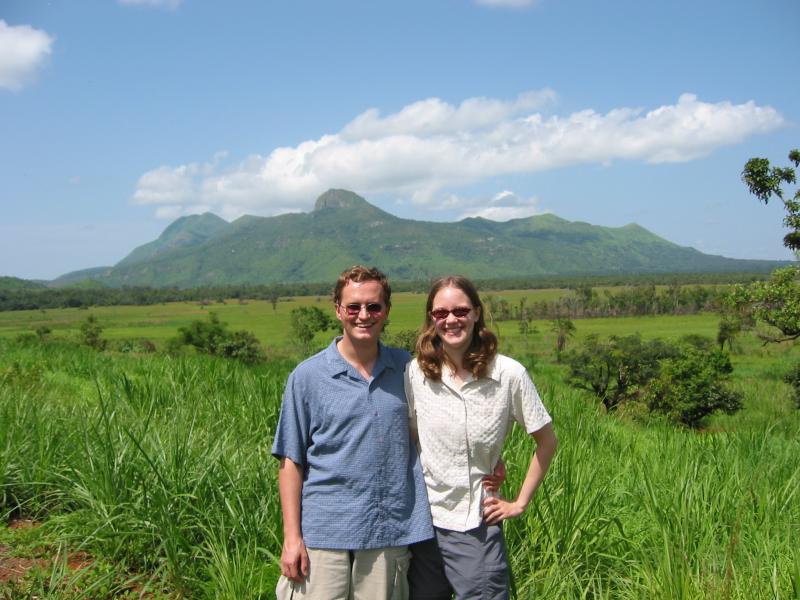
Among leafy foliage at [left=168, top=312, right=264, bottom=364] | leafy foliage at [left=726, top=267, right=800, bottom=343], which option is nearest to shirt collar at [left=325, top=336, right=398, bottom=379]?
leafy foliage at [left=726, top=267, right=800, bottom=343]

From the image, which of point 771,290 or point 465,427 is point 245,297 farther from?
point 465,427

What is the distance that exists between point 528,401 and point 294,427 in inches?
35.9

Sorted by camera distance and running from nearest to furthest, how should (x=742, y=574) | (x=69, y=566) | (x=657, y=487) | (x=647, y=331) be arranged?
(x=742, y=574) → (x=69, y=566) → (x=657, y=487) → (x=647, y=331)

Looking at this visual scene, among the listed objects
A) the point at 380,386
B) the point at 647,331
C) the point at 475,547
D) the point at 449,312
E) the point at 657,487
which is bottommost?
the point at 647,331

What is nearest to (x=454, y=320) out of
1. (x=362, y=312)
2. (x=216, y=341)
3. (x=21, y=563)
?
(x=362, y=312)

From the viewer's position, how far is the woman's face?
2525mm

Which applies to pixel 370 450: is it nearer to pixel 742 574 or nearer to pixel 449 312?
pixel 449 312

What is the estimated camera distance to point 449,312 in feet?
8.32

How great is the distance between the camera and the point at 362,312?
8.07ft

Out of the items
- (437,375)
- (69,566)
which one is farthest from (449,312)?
(69,566)

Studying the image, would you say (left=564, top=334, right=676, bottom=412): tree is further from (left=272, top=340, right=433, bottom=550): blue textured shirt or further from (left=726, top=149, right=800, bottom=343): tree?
(left=272, top=340, right=433, bottom=550): blue textured shirt

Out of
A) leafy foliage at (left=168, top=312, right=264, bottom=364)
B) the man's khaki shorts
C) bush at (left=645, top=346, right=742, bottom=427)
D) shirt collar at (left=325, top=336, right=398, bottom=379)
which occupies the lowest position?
bush at (left=645, top=346, right=742, bottom=427)

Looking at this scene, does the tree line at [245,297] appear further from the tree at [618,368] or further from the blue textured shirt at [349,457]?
the blue textured shirt at [349,457]

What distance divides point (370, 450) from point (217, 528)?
1.49 meters
